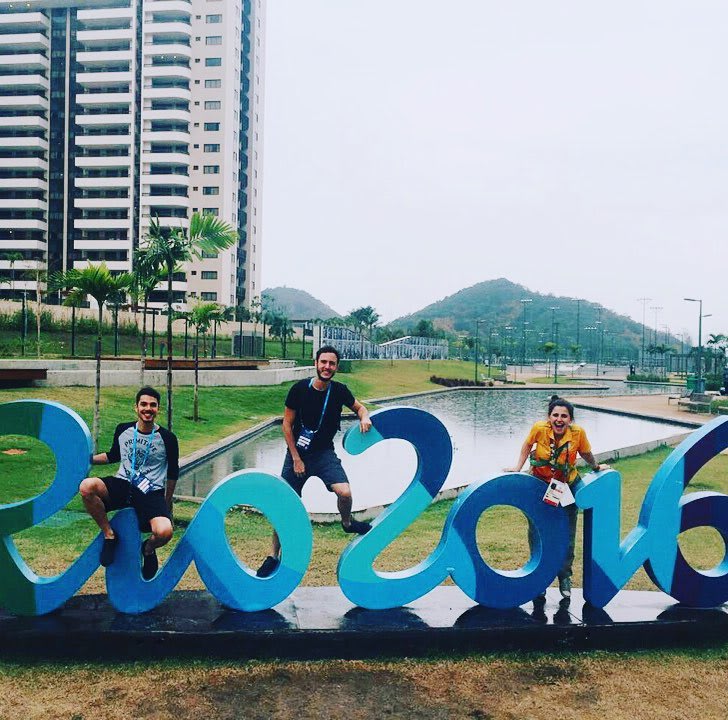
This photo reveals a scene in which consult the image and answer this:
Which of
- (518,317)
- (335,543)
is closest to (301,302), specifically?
(518,317)

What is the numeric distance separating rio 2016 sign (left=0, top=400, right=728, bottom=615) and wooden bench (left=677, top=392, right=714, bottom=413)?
82.3 feet

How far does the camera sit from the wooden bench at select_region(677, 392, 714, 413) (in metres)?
28.7

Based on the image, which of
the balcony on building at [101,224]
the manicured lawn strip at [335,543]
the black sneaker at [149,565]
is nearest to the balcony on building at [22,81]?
the balcony on building at [101,224]

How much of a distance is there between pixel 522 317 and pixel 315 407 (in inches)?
5803

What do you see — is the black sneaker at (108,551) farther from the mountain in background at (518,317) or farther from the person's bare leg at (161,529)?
the mountain in background at (518,317)

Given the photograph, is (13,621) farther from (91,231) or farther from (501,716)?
(91,231)

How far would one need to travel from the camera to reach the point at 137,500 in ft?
16.9

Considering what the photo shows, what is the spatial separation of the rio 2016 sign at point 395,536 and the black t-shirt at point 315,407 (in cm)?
23

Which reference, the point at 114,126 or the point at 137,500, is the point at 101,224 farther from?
the point at 137,500

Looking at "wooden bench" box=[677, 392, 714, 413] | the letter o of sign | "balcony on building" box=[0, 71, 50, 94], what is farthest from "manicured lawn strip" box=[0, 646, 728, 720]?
"balcony on building" box=[0, 71, 50, 94]

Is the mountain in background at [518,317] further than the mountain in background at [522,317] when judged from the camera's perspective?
No

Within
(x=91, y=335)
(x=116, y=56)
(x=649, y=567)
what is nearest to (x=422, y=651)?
(x=649, y=567)

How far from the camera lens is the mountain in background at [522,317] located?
5625 inches

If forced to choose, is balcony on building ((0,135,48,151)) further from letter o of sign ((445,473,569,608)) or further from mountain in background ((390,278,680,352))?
mountain in background ((390,278,680,352))
